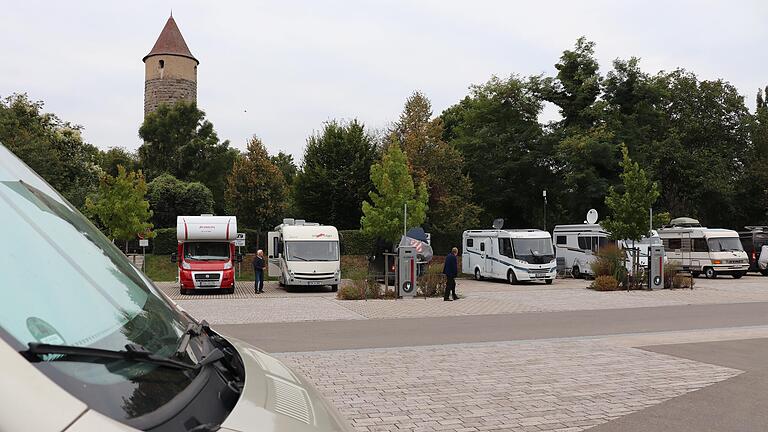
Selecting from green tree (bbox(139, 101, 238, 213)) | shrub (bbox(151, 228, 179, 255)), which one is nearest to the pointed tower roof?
green tree (bbox(139, 101, 238, 213))

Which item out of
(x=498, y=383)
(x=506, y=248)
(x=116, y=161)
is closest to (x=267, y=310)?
(x=498, y=383)

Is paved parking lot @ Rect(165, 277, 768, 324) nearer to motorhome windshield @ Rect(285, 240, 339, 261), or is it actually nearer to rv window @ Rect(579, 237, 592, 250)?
motorhome windshield @ Rect(285, 240, 339, 261)

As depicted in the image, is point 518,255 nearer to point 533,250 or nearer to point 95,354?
point 533,250

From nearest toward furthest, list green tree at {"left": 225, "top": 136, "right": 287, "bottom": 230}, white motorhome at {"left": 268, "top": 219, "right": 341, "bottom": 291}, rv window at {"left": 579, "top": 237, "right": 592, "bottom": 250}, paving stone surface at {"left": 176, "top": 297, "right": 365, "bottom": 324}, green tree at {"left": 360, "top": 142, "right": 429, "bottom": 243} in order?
paving stone surface at {"left": 176, "top": 297, "right": 365, "bottom": 324} < green tree at {"left": 360, "top": 142, "right": 429, "bottom": 243} < white motorhome at {"left": 268, "top": 219, "right": 341, "bottom": 291} < rv window at {"left": 579, "top": 237, "right": 592, "bottom": 250} < green tree at {"left": 225, "top": 136, "right": 287, "bottom": 230}

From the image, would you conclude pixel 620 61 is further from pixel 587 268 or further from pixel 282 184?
pixel 282 184

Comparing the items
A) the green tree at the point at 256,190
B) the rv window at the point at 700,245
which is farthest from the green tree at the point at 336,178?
the rv window at the point at 700,245

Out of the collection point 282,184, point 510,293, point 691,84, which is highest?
point 691,84

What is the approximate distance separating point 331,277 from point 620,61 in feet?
91.9

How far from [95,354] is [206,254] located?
24.5 m

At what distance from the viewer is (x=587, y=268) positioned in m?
33.1

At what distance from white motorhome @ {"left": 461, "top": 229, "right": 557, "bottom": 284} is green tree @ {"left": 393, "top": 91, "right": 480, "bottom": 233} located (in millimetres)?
Answer: 7310

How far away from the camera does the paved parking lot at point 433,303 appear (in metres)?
17.4

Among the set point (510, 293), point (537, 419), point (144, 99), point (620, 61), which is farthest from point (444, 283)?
point (144, 99)

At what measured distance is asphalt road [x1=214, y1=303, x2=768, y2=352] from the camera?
12234 mm
